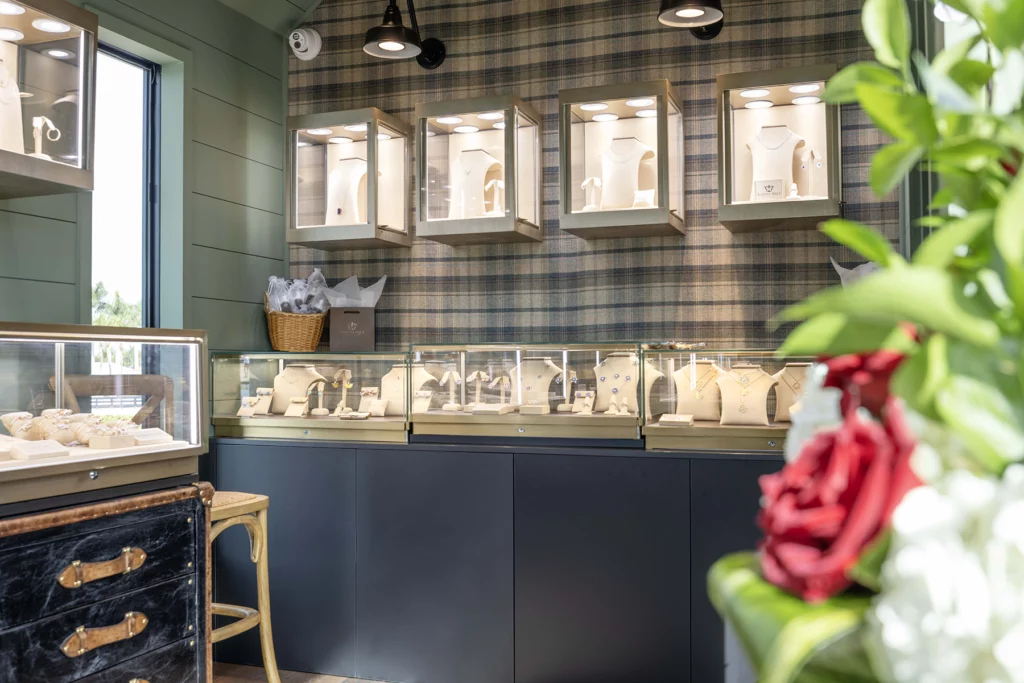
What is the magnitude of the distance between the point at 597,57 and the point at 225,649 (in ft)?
10.3

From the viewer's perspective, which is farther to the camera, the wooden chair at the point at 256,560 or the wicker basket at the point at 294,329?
the wicker basket at the point at 294,329

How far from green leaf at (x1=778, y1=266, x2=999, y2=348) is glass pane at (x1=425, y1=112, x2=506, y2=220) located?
3446 mm

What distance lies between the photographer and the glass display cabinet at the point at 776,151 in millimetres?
3385

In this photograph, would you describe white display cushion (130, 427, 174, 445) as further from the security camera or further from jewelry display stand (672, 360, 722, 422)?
the security camera

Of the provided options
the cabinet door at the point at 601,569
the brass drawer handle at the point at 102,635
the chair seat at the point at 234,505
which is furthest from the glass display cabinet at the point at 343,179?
the brass drawer handle at the point at 102,635

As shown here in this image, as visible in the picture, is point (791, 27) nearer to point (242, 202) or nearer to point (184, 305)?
point (242, 202)

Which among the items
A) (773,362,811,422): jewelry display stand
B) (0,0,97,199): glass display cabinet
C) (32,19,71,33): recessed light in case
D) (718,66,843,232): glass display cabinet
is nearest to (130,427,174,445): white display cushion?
(0,0,97,199): glass display cabinet

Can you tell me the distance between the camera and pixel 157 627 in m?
2.52

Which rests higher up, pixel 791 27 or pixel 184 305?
pixel 791 27

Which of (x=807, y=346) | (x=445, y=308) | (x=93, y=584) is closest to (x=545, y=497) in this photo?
(x=445, y=308)

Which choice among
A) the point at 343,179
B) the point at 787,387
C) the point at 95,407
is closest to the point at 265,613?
the point at 95,407

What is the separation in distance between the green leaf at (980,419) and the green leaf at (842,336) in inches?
1.1

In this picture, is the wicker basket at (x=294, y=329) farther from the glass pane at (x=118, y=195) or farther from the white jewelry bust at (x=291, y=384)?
the glass pane at (x=118, y=195)

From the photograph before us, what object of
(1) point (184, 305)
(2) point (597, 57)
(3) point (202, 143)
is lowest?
(1) point (184, 305)
